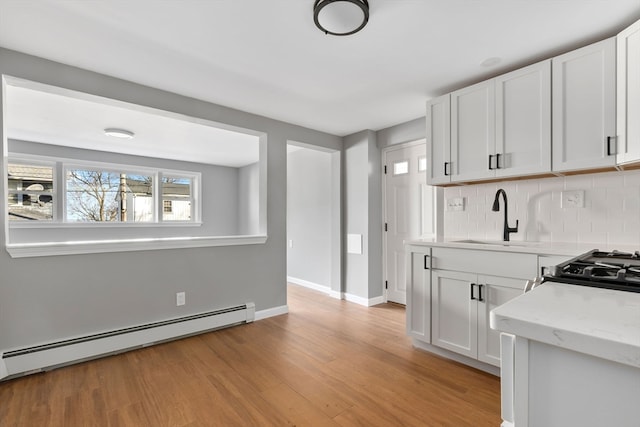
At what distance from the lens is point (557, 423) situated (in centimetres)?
69

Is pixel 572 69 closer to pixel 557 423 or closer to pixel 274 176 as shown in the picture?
pixel 557 423

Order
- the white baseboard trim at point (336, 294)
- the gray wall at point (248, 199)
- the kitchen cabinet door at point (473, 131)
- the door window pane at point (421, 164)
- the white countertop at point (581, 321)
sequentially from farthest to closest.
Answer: the gray wall at point (248, 199) → the white baseboard trim at point (336, 294) → the door window pane at point (421, 164) → the kitchen cabinet door at point (473, 131) → the white countertop at point (581, 321)

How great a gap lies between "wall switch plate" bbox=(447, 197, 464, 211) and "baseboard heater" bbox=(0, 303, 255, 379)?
2.38 m

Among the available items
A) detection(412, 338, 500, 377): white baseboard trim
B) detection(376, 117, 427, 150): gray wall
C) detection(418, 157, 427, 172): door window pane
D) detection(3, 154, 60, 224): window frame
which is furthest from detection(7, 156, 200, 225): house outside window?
detection(412, 338, 500, 377): white baseboard trim

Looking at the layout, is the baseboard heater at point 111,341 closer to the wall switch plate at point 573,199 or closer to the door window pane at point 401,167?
the door window pane at point 401,167

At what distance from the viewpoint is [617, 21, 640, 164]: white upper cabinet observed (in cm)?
179

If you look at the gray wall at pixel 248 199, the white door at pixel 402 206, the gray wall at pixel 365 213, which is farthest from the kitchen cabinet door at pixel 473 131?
the gray wall at pixel 248 199

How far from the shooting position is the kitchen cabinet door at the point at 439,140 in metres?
2.76

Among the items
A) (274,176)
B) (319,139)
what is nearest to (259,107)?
(274,176)

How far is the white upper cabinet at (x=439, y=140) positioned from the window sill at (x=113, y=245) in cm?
196

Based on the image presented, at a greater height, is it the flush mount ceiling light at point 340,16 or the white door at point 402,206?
the flush mount ceiling light at point 340,16

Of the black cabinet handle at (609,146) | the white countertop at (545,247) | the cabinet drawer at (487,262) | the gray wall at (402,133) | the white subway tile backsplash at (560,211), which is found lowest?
the cabinet drawer at (487,262)

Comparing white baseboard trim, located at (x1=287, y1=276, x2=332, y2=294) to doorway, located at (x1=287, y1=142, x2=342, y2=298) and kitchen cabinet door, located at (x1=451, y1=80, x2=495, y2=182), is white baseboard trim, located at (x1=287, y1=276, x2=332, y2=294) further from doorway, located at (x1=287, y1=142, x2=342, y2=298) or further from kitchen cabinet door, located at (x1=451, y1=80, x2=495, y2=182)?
kitchen cabinet door, located at (x1=451, y1=80, x2=495, y2=182)

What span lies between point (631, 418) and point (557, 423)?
5.2 inches
